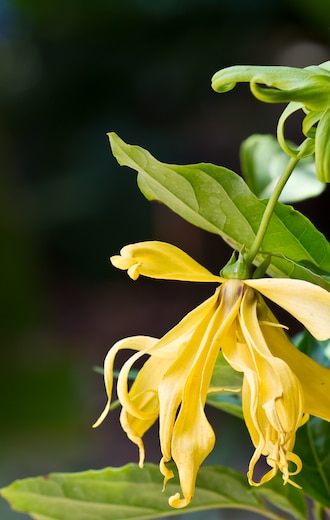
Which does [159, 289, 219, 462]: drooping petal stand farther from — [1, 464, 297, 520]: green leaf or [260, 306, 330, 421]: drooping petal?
[1, 464, 297, 520]: green leaf

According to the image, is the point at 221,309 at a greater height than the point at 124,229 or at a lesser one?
greater

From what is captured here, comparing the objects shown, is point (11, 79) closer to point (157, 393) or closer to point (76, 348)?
point (76, 348)

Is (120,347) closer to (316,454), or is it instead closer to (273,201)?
(273,201)

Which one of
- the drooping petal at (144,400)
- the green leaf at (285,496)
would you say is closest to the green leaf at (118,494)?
the green leaf at (285,496)

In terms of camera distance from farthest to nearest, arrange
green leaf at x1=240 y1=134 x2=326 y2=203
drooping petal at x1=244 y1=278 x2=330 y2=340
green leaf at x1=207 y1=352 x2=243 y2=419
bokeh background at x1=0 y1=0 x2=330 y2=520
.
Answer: bokeh background at x1=0 y1=0 x2=330 y2=520
green leaf at x1=240 y1=134 x2=326 y2=203
green leaf at x1=207 y1=352 x2=243 y2=419
drooping petal at x1=244 y1=278 x2=330 y2=340

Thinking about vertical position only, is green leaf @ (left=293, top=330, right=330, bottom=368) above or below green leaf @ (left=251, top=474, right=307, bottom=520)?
above

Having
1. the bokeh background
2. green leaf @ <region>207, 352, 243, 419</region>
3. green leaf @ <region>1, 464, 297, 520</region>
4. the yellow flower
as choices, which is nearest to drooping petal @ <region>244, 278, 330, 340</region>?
the yellow flower

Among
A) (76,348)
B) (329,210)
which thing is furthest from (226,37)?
(76,348)

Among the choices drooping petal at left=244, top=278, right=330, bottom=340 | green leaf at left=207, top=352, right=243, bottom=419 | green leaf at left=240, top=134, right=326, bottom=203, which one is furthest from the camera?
green leaf at left=240, top=134, right=326, bottom=203
